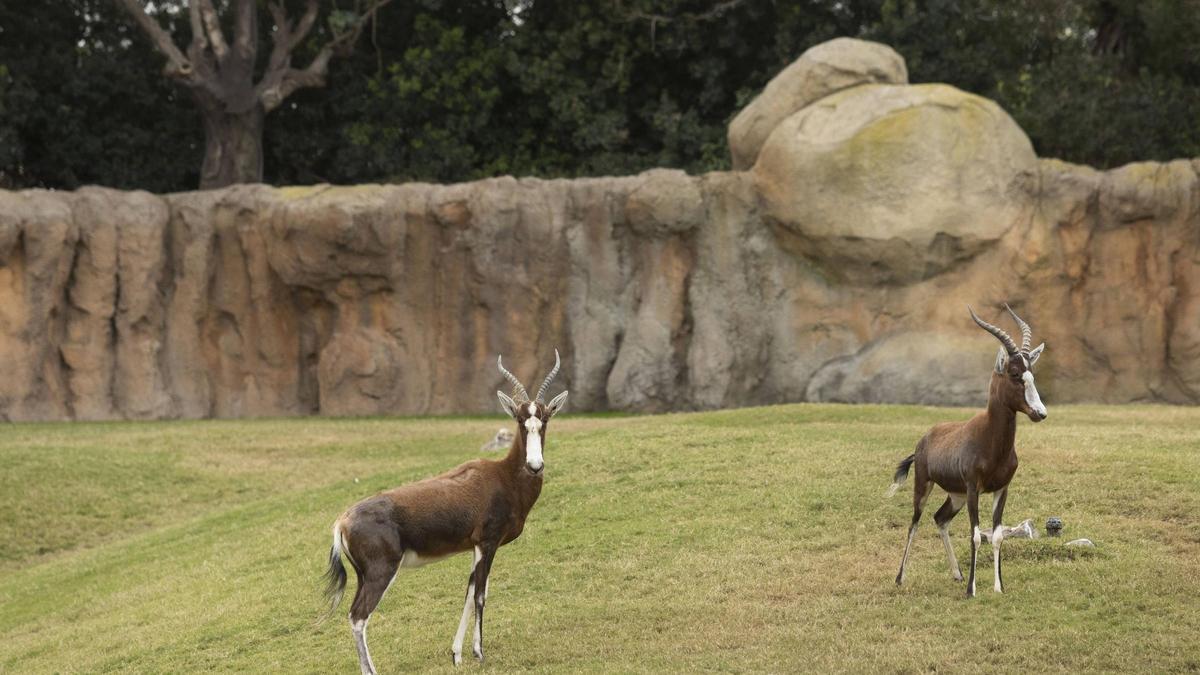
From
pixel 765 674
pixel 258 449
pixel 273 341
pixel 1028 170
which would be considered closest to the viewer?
pixel 765 674

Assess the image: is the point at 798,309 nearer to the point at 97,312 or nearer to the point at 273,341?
the point at 273,341

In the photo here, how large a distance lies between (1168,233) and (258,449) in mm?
13871

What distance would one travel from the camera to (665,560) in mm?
12664

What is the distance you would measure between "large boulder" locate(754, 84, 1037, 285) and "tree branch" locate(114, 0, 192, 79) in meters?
11.8

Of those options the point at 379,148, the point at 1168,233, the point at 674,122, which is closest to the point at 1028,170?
the point at 1168,233

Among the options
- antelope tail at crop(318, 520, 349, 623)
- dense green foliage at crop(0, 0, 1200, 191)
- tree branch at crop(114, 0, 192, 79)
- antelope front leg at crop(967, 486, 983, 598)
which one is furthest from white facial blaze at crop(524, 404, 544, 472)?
tree branch at crop(114, 0, 192, 79)

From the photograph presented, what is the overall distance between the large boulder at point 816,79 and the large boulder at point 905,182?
1.31m

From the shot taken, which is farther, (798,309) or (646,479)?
(798,309)

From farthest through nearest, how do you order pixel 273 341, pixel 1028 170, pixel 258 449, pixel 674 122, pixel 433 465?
pixel 674 122 → pixel 273 341 → pixel 1028 170 → pixel 258 449 → pixel 433 465

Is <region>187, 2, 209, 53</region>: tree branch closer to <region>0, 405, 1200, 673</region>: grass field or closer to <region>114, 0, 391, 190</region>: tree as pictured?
<region>114, 0, 391, 190</region>: tree

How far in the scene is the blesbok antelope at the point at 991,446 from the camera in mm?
10352

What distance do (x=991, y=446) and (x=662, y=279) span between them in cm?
1490

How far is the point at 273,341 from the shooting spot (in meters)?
26.6

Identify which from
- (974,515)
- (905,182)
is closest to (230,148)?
(905,182)
